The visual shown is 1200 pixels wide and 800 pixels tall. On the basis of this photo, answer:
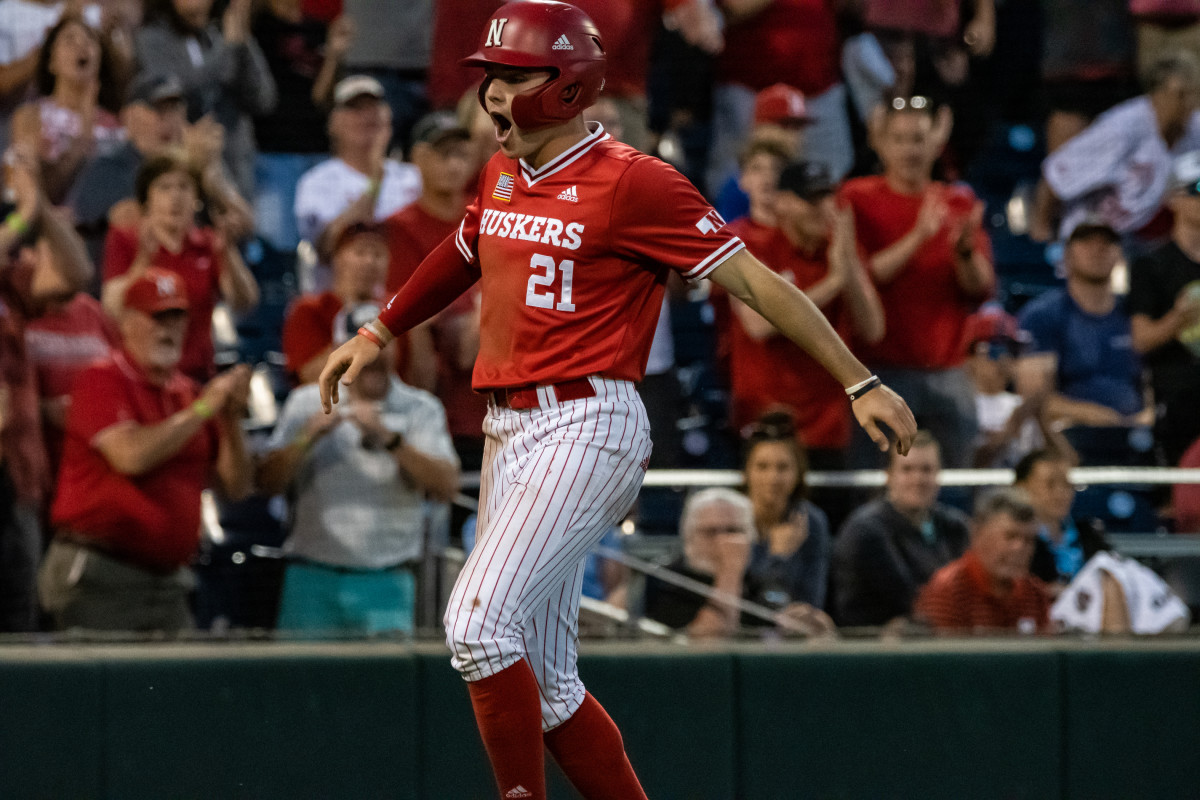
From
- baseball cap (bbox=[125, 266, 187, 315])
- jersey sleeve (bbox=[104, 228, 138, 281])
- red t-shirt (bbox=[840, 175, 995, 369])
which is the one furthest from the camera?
jersey sleeve (bbox=[104, 228, 138, 281])

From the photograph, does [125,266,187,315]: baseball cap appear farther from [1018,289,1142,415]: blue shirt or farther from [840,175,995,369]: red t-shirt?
[1018,289,1142,415]: blue shirt

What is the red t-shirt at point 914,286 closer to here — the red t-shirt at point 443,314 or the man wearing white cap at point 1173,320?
the man wearing white cap at point 1173,320

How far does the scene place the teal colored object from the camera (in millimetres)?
5000

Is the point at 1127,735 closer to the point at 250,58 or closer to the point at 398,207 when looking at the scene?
the point at 398,207

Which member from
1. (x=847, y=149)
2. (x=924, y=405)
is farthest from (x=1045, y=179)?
(x=924, y=405)

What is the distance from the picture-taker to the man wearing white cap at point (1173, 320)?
A: 241 inches

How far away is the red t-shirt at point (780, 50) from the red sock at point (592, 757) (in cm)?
456

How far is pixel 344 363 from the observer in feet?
12.5

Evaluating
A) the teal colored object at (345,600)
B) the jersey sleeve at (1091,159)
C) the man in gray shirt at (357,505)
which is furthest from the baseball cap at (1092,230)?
the teal colored object at (345,600)

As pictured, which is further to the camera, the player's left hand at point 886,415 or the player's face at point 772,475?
the player's face at point 772,475

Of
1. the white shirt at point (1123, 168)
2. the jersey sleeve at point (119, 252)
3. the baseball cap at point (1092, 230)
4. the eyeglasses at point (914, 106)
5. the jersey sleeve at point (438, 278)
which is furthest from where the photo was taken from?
the white shirt at point (1123, 168)

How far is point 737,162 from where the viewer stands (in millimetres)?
7344

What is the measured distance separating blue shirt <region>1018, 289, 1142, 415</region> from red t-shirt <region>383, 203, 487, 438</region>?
2.30 m

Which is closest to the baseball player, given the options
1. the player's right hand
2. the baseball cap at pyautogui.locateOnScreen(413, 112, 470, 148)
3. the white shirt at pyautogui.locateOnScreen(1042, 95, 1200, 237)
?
the player's right hand
